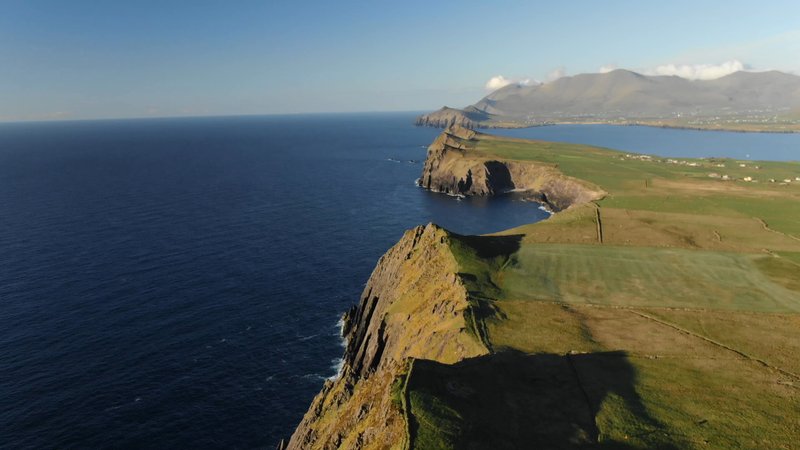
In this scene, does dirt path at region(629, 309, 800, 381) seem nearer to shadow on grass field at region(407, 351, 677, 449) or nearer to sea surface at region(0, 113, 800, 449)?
shadow on grass field at region(407, 351, 677, 449)

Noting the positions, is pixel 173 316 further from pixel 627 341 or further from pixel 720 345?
pixel 720 345

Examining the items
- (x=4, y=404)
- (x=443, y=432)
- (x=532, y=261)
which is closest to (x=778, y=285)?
(x=532, y=261)

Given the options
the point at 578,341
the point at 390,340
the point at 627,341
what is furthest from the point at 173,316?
the point at 627,341

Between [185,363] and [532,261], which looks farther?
[532,261]

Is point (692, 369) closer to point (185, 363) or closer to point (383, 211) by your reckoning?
point (185, 363)

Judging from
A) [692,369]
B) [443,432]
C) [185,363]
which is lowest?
[185,363]

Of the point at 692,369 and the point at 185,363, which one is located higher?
the point at 692,369

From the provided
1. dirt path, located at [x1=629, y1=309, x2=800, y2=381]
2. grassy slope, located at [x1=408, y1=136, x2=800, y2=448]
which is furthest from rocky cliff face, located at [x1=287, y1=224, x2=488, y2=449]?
dirt path, located at [x1=629, y1=309, x2=800, y2=381]
